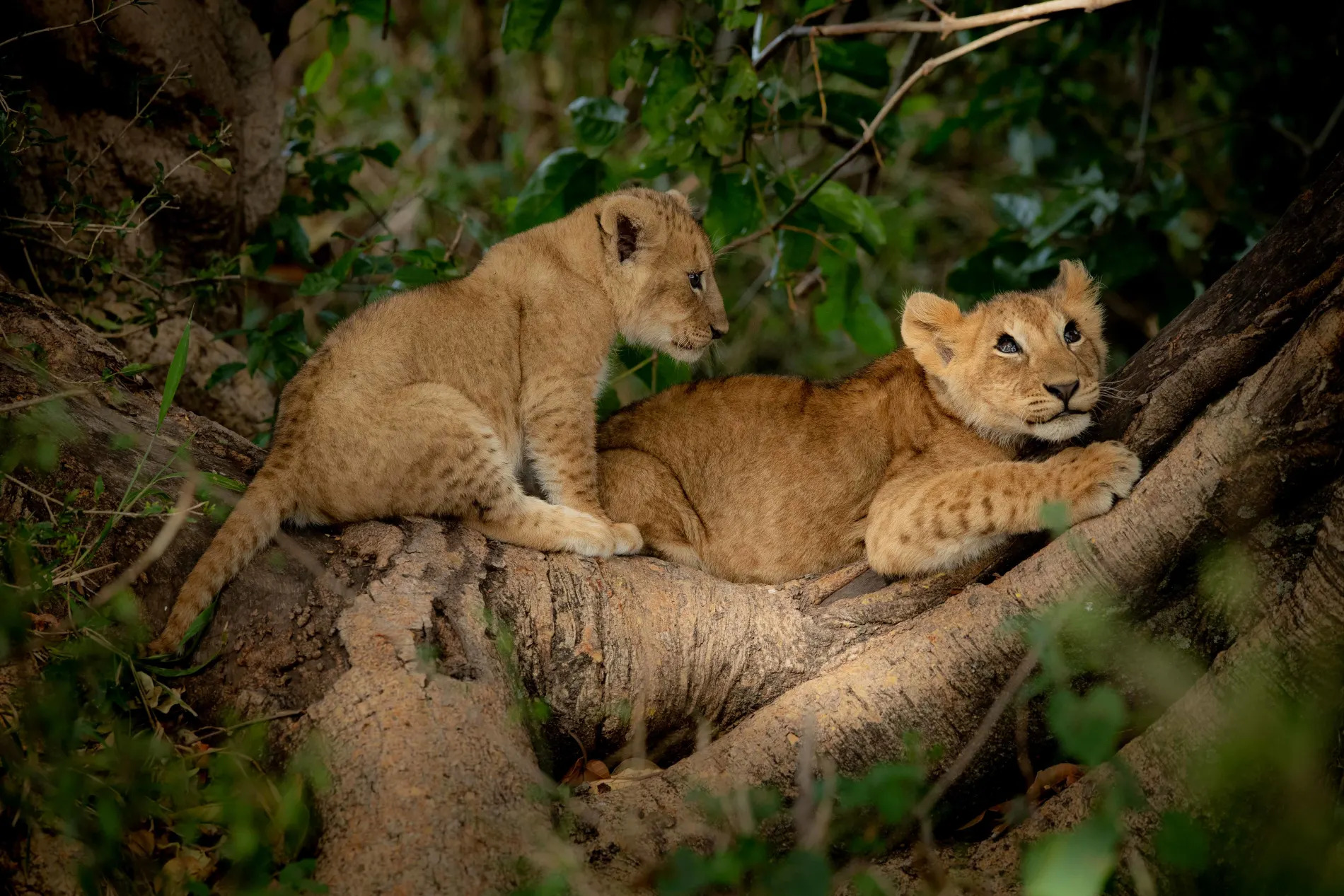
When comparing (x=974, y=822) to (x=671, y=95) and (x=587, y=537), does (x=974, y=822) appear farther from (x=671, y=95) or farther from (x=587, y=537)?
(x=671, y=95)

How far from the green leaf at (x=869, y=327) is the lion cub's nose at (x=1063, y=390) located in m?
1.81

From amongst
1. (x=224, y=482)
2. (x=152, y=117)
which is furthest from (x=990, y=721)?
(x=152, y=117)

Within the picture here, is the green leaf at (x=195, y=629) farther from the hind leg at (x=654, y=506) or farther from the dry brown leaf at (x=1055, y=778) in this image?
the dry brown leaf at (x=1055, y=778)

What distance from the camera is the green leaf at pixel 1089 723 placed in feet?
7.47

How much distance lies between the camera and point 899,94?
205 inches

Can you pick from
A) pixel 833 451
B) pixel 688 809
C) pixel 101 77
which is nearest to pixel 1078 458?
pixel 833 451

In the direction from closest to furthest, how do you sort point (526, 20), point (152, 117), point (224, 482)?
point (224, 482) → point (152, 117) → point (526, 20)

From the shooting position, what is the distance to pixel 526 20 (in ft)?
18.4

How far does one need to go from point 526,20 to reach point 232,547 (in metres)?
3.33

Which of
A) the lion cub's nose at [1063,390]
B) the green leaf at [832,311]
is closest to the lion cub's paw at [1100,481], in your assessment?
the lion cub's nose at [1063,390]

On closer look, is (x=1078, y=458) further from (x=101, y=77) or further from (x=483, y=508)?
(x=101, y=77)

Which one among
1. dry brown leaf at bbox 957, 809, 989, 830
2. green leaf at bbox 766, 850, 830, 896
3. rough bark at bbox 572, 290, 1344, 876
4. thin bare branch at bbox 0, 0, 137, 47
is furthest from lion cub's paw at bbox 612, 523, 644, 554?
thin bare branch at bbox 0, 0, 137, 47

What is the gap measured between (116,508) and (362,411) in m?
0.95

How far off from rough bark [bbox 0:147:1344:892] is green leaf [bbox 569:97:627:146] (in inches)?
103
